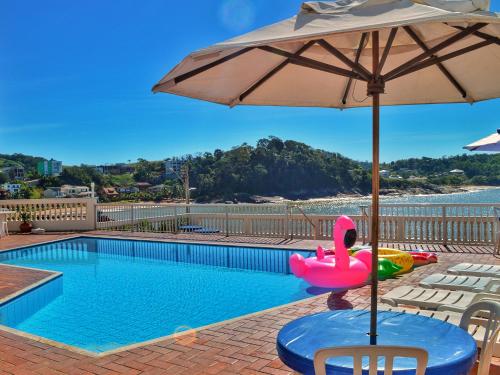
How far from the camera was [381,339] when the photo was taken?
2.34m

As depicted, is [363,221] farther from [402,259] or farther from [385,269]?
[385,269]

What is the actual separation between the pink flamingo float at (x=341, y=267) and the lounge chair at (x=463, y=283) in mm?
979

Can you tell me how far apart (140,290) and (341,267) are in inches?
131

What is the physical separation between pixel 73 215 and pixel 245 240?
601 cm

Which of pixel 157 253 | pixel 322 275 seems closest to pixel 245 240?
pixel 157 253

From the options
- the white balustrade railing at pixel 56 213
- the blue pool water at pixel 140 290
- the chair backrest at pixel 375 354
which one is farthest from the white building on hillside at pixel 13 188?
the chair backrest at pixel 375 354

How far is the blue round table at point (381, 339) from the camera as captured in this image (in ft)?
6.34

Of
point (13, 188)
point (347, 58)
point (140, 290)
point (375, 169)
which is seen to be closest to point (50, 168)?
point (13, 188)

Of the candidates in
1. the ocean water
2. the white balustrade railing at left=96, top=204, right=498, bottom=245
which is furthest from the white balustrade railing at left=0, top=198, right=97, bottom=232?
the ocean water

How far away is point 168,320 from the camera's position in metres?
5.53

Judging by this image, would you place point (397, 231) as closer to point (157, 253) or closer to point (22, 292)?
point (157, 253)

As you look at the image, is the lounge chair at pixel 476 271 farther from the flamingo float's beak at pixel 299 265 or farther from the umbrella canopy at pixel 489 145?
the umbrella canopy at pixel 489 145

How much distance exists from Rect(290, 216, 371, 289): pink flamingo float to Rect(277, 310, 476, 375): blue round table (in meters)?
3.00

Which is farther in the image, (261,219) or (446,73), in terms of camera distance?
(261,219)
